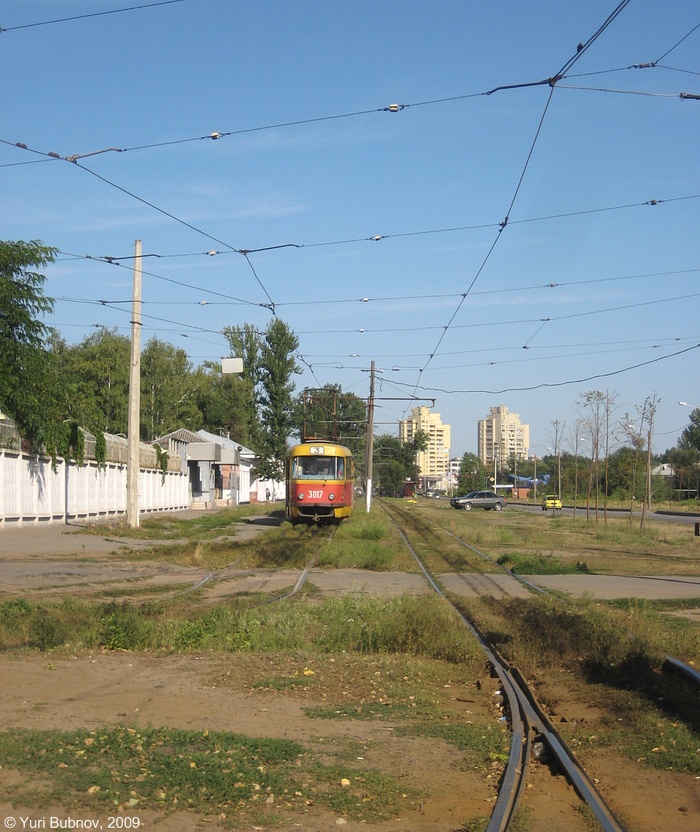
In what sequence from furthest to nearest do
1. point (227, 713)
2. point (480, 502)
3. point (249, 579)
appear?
point (480, 502) < point (249, 579) < point (227, 713)

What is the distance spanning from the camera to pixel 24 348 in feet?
92.4

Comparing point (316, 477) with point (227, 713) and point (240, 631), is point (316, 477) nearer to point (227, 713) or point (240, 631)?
point (240, 631)

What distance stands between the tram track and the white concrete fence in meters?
21.9

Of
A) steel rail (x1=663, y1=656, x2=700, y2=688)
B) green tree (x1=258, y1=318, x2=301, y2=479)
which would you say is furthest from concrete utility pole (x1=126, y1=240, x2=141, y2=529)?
green tree (x1=258, y1=318, x2=301, y2=479)

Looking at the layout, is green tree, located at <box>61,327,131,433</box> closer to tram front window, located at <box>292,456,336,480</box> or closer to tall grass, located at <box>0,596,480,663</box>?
tram front window, located at <box>292,456,336,480</box>

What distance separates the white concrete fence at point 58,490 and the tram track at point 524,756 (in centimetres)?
2189

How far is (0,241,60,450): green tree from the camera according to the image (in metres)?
27.9

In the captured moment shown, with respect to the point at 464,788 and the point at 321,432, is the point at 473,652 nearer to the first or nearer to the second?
the point at 464,788

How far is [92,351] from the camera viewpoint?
277 ft

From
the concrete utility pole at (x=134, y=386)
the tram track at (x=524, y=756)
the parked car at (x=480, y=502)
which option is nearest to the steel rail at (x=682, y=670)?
the tram track at (x=524, y=756)

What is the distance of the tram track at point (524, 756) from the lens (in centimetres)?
530

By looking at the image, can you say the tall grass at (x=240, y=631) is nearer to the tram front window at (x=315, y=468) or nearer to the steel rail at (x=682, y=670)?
the steel rail at (x=682, y=670)

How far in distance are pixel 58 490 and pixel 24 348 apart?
625 cm

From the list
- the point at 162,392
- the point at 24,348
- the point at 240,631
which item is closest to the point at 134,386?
the point at 24,348
